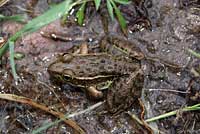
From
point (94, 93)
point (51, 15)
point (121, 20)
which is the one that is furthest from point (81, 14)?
point (51, 15)

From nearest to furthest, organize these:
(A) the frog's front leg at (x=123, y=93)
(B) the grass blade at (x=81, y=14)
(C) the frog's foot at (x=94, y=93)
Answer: (A) the frog's front leg at (x=123, y=93), (C) the frog's foot at (x=94, y=93), (B) the grass blade at (x=81, y=14)

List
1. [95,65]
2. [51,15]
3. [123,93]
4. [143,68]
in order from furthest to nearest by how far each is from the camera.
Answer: [143,68], [95,65], [123,93], [51,15]

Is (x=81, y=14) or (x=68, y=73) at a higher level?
(x=81, y=14)

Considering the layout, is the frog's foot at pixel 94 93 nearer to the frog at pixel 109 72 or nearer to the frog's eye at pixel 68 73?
the frog at pixel 109 72

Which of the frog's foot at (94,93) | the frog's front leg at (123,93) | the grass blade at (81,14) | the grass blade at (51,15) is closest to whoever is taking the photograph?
the grass blade at (51,15)

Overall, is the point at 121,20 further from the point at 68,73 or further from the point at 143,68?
the point at 68,73

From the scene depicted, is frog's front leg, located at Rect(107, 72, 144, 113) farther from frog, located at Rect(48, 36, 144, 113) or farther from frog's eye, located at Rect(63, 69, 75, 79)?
frog's eye, located at Rect(63, 69, 75, 79)

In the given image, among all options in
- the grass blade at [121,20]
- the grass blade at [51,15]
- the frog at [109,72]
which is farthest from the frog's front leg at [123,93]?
the grass blade at [51,15]
